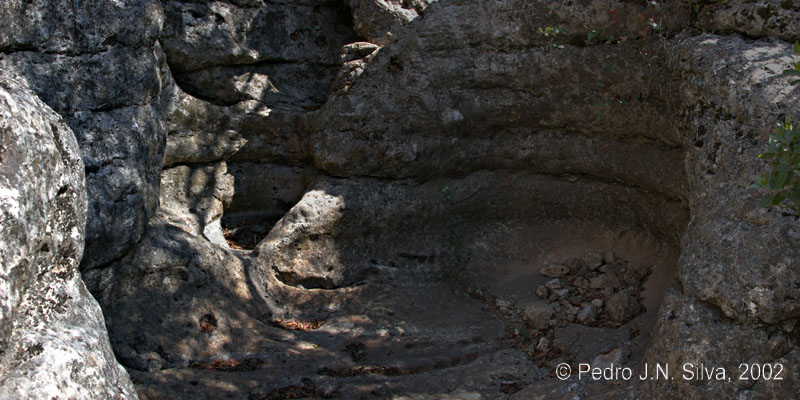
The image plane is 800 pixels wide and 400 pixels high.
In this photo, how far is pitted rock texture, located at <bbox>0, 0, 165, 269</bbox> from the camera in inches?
176

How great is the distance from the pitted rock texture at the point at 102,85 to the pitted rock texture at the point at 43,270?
1.74 m

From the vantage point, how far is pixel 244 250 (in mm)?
6004

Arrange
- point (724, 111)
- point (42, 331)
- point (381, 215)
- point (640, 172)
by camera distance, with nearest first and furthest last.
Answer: point (42, 331) < point (724, 111) < point (640, 172) < point (381, 215)

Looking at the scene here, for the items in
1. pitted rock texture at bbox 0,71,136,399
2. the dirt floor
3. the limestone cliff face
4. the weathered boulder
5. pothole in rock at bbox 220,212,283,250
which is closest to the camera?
pitted rock texture at bbox 0,71,136,399

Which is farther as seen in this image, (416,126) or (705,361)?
(416,126)

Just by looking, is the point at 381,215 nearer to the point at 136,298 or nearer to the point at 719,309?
the point at 136,298

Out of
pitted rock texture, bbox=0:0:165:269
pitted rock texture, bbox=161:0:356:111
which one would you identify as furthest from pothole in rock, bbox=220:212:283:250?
pitted rock texture, bbox=0:0:165:269

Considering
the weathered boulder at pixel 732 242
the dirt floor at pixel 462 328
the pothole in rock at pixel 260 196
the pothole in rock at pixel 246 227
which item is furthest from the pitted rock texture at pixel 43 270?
the pothole in rock at pixel 260 196

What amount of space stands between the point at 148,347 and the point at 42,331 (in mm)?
2212

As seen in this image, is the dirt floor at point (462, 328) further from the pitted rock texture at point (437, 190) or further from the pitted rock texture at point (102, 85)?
the pitted rock texture at point (102, 85)

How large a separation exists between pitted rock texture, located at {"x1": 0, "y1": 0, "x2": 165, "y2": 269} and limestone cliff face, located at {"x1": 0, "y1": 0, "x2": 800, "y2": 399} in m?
0.02

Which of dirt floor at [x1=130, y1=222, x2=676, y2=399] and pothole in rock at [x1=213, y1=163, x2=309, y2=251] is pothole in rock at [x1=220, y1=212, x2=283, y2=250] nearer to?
pothole in rock at [x1=213, y1=163, x2=309, y2=251]

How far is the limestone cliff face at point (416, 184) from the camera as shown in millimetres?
3984

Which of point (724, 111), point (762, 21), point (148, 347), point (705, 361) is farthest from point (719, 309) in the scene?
point (148, 347)
